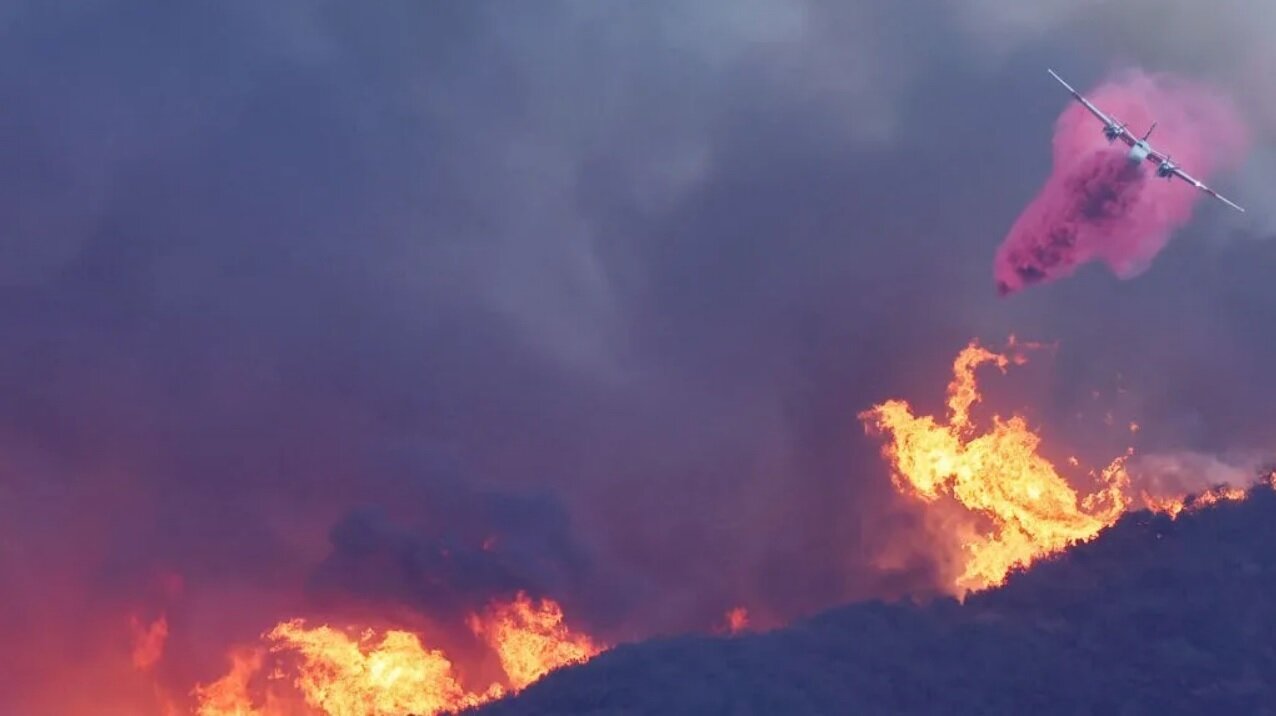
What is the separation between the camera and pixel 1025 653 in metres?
101

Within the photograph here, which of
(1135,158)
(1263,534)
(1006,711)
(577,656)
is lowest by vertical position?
(1006,711)

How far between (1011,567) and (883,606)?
36.3 feet

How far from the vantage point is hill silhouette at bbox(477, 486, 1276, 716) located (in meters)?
96.7

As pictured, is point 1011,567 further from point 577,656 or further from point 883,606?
point 577,656

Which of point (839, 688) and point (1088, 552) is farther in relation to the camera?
point (1088, 552)

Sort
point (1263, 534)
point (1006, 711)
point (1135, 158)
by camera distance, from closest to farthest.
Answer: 1. point (1135, 158)
2. point (1006, 711)
3. point (1263, 534)

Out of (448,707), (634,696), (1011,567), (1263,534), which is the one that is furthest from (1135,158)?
(448,707)

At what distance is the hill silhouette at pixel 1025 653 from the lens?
317 feet

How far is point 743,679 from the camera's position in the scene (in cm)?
9738

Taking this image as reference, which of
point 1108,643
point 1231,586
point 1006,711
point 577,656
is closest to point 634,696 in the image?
point 577,656

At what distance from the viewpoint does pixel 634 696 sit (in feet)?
320

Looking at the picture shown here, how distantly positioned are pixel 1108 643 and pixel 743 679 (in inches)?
1193

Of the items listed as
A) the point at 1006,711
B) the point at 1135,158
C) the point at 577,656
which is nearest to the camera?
the point at 1135,158

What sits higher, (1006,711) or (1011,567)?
(1011,567)
